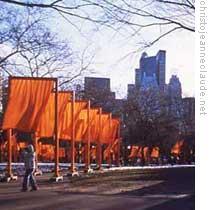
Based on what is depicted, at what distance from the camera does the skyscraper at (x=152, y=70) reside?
4.72 meters

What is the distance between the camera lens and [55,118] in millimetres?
8438

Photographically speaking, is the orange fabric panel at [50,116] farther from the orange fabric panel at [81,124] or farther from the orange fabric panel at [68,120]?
the orange fabric panel at [81,124]

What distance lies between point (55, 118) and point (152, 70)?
152 inches

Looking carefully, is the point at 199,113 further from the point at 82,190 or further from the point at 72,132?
the point at 72,132

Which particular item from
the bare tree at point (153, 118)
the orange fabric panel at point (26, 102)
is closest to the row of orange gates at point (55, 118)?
the orange fabric panel at point (26, 102)

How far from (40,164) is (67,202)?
523cm

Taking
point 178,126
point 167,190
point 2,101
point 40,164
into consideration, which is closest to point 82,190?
point 167,190

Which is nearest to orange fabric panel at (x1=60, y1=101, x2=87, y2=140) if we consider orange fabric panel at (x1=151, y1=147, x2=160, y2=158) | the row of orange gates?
the row of orange gates

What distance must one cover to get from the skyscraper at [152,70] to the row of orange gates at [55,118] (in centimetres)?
177

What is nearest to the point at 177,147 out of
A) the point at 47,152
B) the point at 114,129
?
the point at 47,152

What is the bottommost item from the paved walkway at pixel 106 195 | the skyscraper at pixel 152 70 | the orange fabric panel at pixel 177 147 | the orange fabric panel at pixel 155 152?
the paved walkway at pixel 106 195

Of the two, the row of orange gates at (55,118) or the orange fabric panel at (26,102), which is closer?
the orange fabric panel at (26,102)

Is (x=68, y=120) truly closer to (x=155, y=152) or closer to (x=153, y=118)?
(x=155, y=152)

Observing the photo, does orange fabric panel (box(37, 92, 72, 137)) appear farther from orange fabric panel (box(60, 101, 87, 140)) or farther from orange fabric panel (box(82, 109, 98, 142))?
orange fabric panel (box(82, 109, 98, 142))
